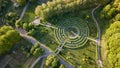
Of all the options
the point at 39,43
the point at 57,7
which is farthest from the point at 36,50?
the point at 57,7

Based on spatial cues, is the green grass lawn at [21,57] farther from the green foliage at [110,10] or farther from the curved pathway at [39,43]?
the green foliage at [110,10]

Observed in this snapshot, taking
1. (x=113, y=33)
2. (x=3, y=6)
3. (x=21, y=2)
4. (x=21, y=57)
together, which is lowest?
(x=21, y=57)

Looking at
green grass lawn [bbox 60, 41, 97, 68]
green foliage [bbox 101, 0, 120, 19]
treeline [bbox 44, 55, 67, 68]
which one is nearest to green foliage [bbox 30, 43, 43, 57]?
treeline [bbox 44, 55, 67, 68]

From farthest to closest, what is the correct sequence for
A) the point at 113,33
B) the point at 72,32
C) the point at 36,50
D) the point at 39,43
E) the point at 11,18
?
the point at 11,18 → the point at 72,32 → the point at 39,43 → the point at 113,33 → the point at 36,50

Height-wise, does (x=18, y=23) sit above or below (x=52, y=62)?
above

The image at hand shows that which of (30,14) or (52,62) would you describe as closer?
(52,62)

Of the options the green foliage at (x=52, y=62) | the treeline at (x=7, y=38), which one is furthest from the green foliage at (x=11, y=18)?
the green foliage at (x=52, y=62)

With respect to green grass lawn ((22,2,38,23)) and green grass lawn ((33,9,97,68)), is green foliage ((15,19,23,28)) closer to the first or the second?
green grass lawn ((22,2,38,23))

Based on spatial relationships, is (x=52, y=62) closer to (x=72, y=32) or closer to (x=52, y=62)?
(x=52, y=62)

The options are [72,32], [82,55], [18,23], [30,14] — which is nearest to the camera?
[82,55]
